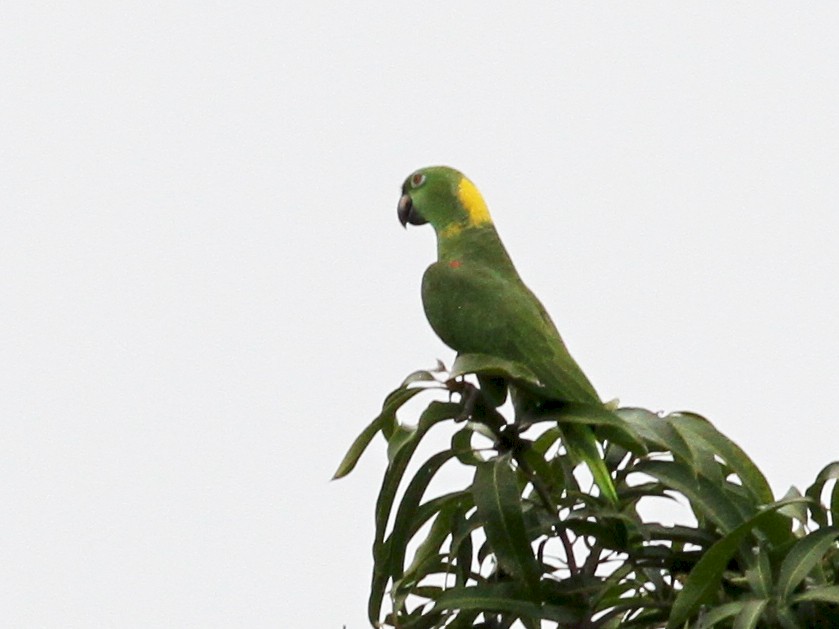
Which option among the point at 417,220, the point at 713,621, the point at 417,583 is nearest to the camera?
the point at 713,621

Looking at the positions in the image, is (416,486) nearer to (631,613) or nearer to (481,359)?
(481,359)

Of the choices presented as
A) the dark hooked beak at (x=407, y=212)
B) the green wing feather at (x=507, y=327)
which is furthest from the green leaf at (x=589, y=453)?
the dark hooked beak at (x=407, y=212)

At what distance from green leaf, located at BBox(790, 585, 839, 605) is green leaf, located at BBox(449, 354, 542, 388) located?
0.47m

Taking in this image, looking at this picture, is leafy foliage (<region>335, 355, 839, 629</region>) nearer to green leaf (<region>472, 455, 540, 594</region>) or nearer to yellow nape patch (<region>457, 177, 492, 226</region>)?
green leaf (<region>472, 455, 540, 594</region>)

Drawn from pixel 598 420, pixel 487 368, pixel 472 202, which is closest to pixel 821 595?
pixel 598 420

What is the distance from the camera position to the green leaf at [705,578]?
1.62 metres

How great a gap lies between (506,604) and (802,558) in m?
0.41

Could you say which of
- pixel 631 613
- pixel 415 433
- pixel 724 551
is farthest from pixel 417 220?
pixel 724 551

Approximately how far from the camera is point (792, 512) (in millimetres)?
1791

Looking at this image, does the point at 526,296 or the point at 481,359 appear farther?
the point at 526,296

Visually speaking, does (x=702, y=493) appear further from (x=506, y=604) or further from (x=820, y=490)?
(x=506, y=604)

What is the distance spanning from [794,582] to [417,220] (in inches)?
49.5

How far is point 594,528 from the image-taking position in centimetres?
181

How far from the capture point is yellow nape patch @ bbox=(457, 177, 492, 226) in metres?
2.47
